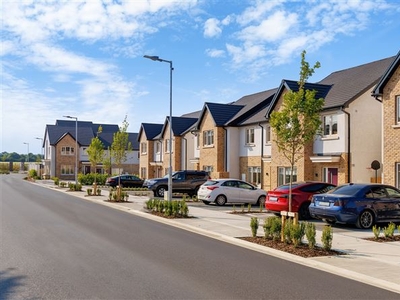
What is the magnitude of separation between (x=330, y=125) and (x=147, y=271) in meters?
18.7

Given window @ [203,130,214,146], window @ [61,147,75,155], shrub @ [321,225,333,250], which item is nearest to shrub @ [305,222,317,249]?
shrub @ [321,225,333,250]

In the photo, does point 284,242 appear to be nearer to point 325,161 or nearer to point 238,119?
point 325,161

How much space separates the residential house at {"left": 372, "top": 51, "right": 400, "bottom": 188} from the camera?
64.6 feet

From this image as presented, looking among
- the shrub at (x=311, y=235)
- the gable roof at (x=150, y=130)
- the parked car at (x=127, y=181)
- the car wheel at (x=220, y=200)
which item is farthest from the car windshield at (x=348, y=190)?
the gable roof at (x=150, y=130)

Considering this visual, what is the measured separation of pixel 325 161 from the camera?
24141 mm

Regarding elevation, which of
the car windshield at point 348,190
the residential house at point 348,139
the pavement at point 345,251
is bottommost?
the pavement at point 345,251

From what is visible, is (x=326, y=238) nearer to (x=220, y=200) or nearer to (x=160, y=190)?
(x=220, y=200)

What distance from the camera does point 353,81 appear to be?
26359 mm

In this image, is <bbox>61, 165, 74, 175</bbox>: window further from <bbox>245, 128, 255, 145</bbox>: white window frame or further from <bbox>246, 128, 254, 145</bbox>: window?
<bbox>246, 128, 254, 145</bbox>: window

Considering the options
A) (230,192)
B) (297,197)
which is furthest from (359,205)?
(230,192)

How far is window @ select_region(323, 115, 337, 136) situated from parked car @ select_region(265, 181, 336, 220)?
733 centimetres

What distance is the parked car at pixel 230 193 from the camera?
24.1 meters

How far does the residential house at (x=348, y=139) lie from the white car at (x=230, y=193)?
3222 millimetres

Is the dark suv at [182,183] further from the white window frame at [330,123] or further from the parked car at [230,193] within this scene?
the white window frame at [330,123]
